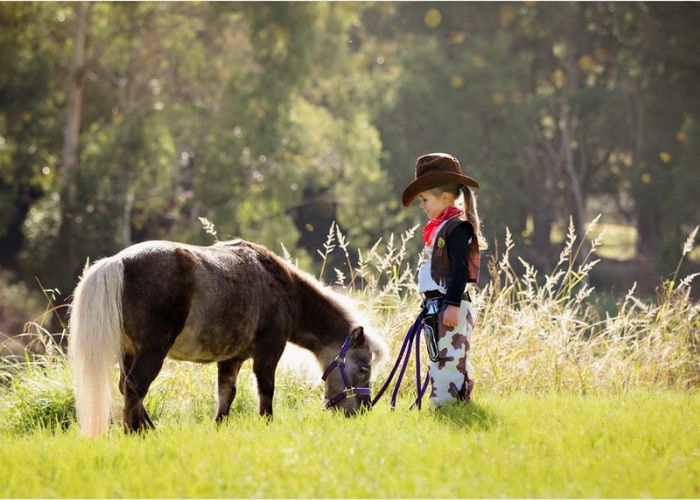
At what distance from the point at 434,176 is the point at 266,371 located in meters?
1.79

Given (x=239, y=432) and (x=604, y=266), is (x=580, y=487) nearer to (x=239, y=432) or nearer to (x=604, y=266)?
(x=239, y=432)

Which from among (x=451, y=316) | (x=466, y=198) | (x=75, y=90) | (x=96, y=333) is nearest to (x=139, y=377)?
(x=96, y=333)

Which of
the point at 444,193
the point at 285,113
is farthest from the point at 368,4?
the point at 444,193

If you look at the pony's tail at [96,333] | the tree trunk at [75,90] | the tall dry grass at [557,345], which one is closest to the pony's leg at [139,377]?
the pony's tail at [96,333]

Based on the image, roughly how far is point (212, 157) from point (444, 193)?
19.8 metres

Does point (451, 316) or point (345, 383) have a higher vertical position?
point (451, 316)

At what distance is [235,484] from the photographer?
14.7ft

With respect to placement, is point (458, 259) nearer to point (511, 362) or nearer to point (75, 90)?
point (511, 362)

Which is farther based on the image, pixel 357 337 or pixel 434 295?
pixel 357 337

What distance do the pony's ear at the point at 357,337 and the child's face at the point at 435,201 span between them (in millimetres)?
1069

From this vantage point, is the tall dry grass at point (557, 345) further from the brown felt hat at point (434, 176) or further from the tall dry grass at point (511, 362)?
the brown felt hat at point (434, 176)

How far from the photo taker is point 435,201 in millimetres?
6344

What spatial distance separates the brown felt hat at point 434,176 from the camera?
6.20 m

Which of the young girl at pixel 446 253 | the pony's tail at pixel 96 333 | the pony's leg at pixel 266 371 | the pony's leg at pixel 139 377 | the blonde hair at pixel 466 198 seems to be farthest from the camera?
the pony's leg at pixel 266 371
